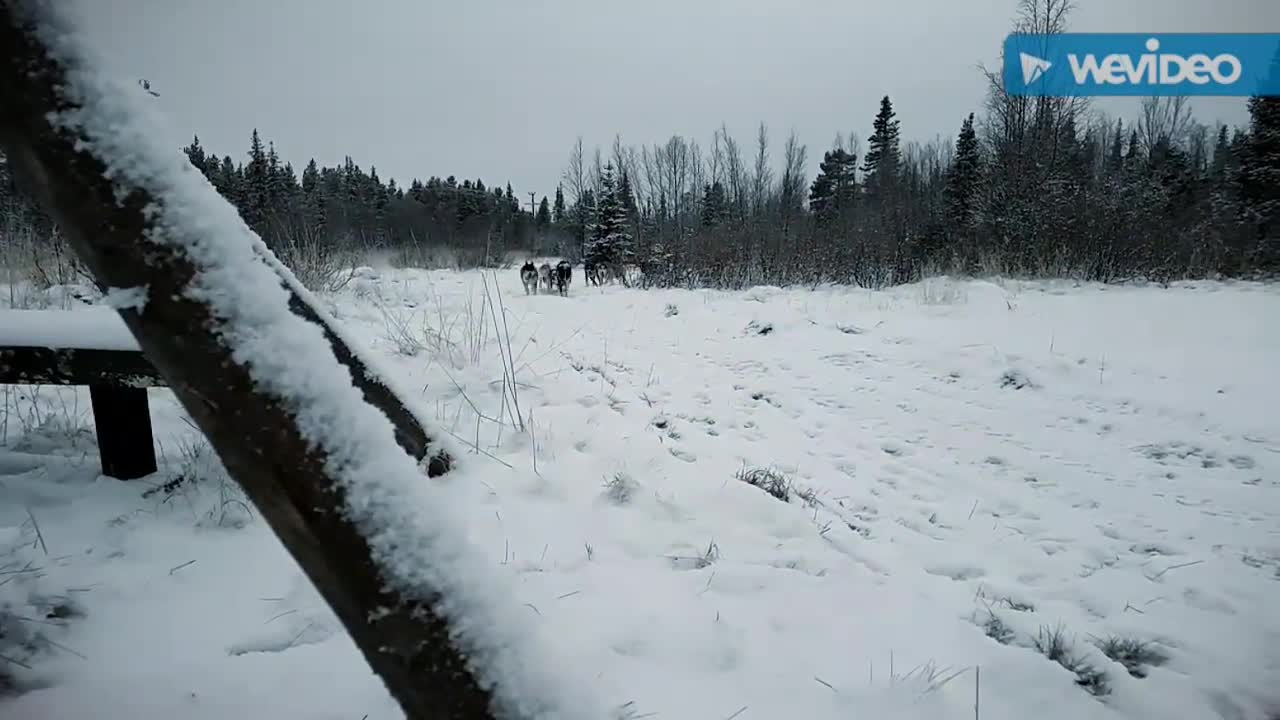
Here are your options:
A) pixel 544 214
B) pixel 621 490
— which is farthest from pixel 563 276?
pixel 544 214

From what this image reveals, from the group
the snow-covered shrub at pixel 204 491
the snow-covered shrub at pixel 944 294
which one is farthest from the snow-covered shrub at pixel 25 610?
the snow-covered shrub at pixel 944 294

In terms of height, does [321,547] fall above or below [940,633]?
above

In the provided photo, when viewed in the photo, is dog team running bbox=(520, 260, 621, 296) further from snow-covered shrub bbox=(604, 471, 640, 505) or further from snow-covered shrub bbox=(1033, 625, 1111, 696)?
snow-covered shrub bbox=(1033, 625, 1111, 696)

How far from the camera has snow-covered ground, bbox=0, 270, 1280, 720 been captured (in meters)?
1.16

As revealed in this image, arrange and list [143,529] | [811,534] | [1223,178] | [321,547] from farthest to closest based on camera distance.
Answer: [1223,178] < [811,534] < [143,529] < [321,547]

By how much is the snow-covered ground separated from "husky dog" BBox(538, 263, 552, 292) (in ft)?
29.9

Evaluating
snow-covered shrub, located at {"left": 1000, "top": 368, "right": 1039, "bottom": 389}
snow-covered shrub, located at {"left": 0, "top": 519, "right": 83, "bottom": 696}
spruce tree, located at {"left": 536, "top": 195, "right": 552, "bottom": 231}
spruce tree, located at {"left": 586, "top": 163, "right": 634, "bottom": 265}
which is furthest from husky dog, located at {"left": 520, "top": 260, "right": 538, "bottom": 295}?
spruce tree, located at {"left": 536, "top": 195, "right": 552, "bottom": 231}

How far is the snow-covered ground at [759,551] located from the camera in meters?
1.16

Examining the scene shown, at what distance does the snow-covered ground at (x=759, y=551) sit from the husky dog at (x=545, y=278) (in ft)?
29.9

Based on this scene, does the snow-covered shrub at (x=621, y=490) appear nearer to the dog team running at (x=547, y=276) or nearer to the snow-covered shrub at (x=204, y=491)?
the snow-covered shrub at (x=204, y=491)

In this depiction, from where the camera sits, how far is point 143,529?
157cm

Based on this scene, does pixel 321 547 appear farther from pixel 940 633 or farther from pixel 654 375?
pixel 654 375

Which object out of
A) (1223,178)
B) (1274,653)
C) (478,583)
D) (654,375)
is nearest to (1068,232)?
(654,375)

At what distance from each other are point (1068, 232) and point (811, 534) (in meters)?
11.7
